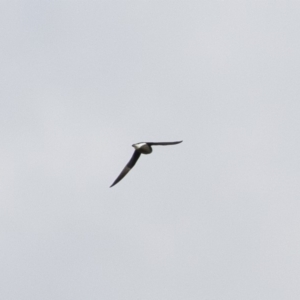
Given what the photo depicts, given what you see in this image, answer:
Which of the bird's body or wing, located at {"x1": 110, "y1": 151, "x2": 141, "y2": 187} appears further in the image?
the bird's body

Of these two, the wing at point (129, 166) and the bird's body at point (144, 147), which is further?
the bird's body at point (144, 147)

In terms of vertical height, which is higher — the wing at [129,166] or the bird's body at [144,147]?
the bird's body at [144,147]

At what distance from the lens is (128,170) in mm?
38656

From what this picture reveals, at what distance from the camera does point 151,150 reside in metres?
39.6

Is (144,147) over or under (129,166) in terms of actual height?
over

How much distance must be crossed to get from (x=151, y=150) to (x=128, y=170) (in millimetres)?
2422

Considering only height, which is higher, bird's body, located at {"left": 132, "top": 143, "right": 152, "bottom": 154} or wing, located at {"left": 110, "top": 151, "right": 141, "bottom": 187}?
bird's body, located at {"left": 132, "top": 143, "right": 152, "bottom": 154}

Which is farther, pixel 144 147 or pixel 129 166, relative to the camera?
pixel 144 147
